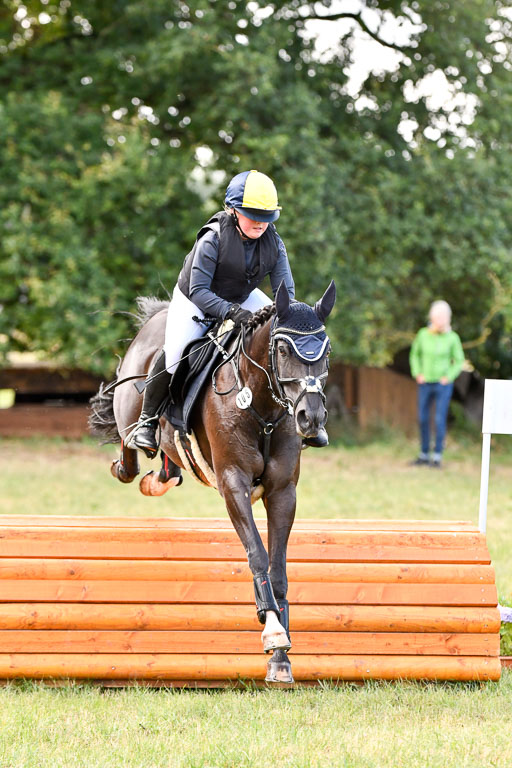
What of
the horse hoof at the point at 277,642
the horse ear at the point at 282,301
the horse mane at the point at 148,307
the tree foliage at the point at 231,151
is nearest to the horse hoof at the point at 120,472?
the horse mane at the point at 148,307

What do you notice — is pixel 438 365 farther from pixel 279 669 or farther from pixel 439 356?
pixel 279 669

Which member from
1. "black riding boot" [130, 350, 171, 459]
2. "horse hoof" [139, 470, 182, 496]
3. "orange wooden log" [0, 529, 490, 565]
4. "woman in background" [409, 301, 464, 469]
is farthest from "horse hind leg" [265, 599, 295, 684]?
"woman in background" [409, 301, 464, 469]

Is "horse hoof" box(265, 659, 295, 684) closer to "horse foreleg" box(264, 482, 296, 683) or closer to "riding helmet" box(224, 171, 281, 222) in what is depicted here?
"horse foreleg" box(264, 482, 296, 683)

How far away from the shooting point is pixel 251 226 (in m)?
4.43

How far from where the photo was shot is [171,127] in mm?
14844

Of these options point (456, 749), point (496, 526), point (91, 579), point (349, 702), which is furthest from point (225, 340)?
point (496, 526)

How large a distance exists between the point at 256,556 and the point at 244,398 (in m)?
→ 0.74

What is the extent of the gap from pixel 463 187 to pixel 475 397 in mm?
5772

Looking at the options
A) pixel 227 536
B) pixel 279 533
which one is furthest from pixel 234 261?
pixel 227 536

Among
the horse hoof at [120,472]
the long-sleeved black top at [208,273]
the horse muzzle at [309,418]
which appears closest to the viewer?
the horse muzzle at [309,418]

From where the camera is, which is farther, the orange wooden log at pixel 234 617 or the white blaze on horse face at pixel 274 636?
the orange wooden log at pixel 234 617

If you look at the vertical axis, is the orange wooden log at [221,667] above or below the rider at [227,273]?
below

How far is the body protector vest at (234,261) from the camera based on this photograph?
453cm

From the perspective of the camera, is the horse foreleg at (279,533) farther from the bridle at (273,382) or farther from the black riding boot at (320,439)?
the black riding boot at (320,439)
